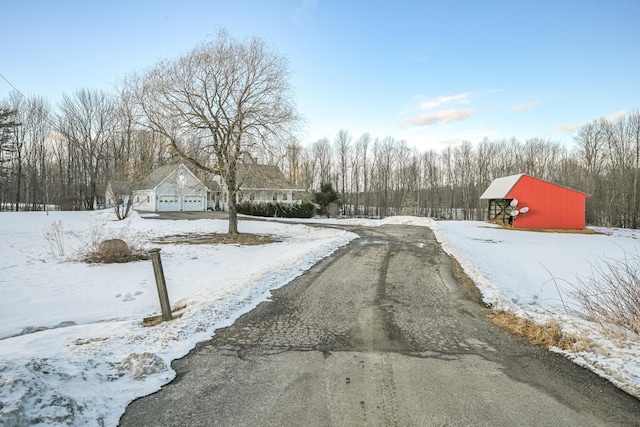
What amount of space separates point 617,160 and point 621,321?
180ft

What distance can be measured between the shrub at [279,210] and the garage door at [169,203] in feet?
24.6

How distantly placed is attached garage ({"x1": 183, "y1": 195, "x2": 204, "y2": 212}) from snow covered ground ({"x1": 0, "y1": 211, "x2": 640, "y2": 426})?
84.0 ft

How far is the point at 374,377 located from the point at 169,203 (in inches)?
1566

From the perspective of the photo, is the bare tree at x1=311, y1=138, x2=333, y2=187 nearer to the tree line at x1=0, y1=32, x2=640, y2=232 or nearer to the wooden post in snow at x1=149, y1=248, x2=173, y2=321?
the tree line at x1=0, y1=32, x2=640, y2=232

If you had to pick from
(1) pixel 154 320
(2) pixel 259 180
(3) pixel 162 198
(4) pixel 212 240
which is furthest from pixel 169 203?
(1) pixel 154 320

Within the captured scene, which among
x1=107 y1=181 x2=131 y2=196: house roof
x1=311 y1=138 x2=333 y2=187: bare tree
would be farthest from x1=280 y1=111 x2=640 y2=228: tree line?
x1=107 y1=181 x2=131 y2=196: house roof

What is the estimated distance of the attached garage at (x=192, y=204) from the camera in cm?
4009

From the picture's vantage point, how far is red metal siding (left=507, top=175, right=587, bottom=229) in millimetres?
29641

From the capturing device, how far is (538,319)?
5.30m

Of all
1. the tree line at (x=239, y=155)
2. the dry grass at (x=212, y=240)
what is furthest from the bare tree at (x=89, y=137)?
the dry grass at (x=212, y=240)

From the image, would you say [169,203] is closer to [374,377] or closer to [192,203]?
[192,203]

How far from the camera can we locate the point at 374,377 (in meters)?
→ 3.54

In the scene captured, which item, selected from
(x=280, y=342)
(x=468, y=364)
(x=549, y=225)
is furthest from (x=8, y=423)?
(x=549, y=225)

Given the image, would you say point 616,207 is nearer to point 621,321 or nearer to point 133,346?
point 621,321
